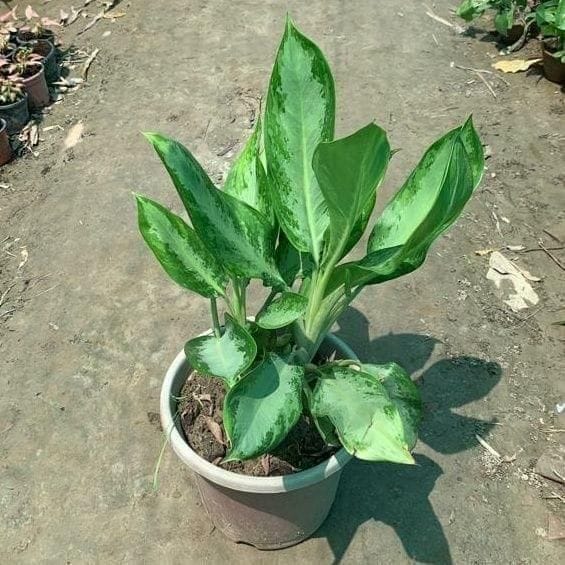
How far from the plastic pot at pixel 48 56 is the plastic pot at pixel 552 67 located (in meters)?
2.29

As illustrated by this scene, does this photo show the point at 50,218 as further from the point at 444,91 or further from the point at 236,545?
the point at 444,91

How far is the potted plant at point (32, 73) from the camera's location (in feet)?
9.94

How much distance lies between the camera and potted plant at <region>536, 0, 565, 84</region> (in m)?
2.92

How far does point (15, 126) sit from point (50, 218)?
0.68 m

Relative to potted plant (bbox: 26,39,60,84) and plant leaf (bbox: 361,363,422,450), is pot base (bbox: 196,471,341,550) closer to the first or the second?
plant leaf (bbox: 361,363,422,450)

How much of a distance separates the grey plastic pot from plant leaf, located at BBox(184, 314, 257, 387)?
0.22m

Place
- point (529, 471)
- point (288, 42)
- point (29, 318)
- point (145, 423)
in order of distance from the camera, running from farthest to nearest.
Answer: point (29, 318)
point (145, 423)
point (529, 471)
point (288, 42)

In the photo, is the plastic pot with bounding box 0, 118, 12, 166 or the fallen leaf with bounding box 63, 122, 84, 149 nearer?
the plastic pot with bounding box 0, 118, 12, 166

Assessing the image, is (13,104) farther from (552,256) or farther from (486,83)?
(552,256)

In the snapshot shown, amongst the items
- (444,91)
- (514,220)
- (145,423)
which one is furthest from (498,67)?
(145,423)

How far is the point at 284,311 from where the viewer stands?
3.63 ft

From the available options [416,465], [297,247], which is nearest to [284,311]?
[297,247]

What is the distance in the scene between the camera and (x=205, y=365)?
1101 millimetres

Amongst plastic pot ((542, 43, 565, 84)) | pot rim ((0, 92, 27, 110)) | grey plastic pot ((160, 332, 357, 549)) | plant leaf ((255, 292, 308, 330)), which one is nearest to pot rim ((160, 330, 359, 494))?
grey plastic pot ((160, 332, 357, 549))
